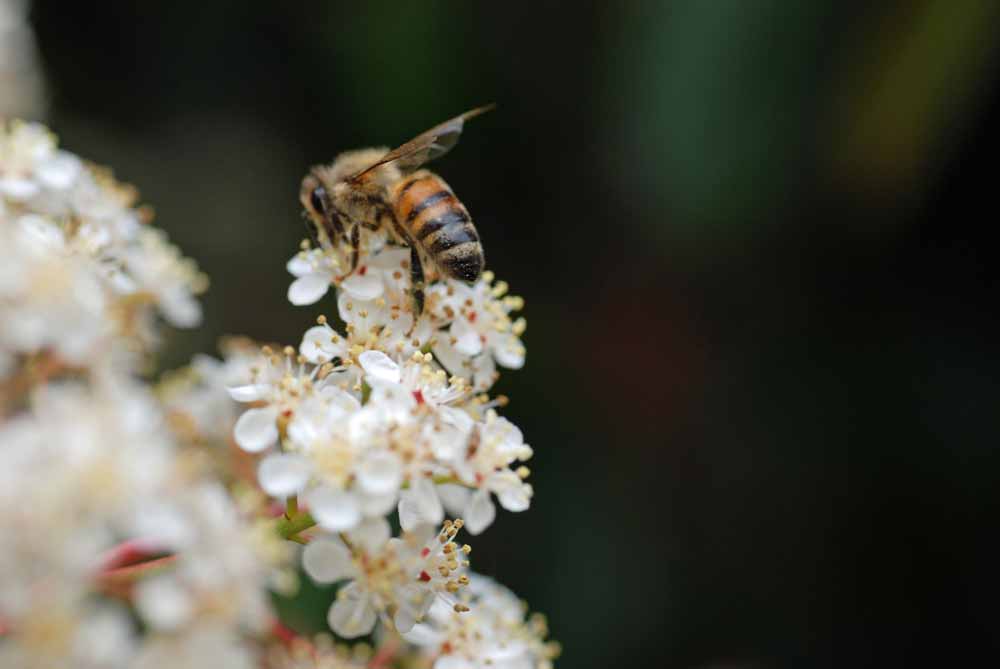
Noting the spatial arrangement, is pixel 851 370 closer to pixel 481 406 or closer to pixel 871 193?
pixel 871 193

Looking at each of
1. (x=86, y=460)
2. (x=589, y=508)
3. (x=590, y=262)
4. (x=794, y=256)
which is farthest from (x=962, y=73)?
(x=86, y=460)

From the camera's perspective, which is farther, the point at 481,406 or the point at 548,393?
the point at 548,393

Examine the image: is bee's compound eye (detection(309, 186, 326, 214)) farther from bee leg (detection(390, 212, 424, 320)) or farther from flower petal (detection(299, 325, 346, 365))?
flower petal (detection(299, 325, 346, 365))

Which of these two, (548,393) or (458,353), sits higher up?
(458,353)

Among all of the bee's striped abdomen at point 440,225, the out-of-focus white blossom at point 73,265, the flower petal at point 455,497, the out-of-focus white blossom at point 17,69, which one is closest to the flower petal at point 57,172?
the out-of-focus white blossom at point 73,265

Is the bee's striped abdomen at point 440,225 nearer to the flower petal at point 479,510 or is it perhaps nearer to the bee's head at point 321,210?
the bee's head at point 321,210

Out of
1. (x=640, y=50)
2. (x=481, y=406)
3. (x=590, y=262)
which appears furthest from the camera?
(x=590, y=262)
